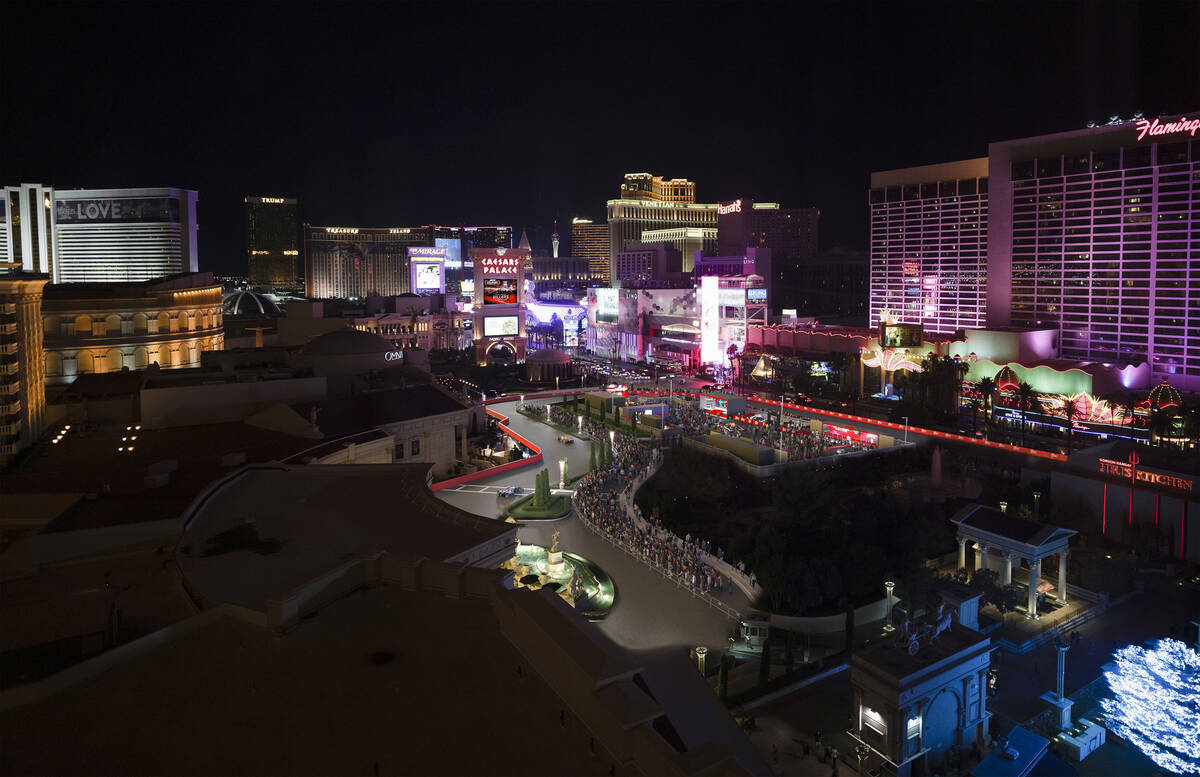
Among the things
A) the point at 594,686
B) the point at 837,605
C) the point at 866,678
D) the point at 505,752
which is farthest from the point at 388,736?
the point at 837,605

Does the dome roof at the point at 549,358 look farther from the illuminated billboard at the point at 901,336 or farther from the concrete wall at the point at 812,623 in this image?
the concrete wall at the point at 812,623

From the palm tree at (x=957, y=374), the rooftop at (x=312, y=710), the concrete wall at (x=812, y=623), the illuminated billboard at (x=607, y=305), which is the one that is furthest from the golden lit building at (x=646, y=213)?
the rooftop at (x=312, y=710)

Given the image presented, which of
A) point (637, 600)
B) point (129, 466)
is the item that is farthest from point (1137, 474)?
point (129, 466)

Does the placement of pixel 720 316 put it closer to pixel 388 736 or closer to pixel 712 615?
pixel 712 615

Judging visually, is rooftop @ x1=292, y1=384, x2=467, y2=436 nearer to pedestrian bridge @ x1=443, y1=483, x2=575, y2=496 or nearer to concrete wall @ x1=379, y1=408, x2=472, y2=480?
concrete wall @ x1=379, y1=408, x2=472, y2=480

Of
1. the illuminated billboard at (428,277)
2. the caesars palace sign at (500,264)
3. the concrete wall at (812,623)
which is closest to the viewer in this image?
the concrete wall at (812,623)
